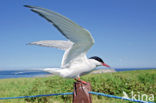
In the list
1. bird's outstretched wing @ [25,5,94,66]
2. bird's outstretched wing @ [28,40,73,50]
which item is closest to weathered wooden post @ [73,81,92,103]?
bird's outstretched wing @ [25,5,94,66]

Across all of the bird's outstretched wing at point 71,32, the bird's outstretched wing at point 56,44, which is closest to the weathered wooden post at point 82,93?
the bird's outstretched wing at point 71,32

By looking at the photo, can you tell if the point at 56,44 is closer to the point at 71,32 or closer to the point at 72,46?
the point at 72,46

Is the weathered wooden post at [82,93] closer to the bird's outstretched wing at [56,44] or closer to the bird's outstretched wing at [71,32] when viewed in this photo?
the bird's outstretched wing at [71,32]

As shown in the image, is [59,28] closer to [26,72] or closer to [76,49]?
[76,49]

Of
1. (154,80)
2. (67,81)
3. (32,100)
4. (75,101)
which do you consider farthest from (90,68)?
(154,80)

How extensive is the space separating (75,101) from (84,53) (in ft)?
2.35

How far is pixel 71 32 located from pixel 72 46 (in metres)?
0.32

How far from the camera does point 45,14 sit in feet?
7.88

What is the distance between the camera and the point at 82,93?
275 cm

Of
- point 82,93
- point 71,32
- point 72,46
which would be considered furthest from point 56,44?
point 82,93

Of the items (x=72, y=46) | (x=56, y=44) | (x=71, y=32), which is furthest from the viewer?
(x=56, y=44)

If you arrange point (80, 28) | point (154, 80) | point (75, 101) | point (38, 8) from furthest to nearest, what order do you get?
point (154, 80) < point (75, 101) < point (80, 28) < point (38, 8)

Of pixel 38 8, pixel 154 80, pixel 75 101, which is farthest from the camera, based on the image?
pixel 154 80

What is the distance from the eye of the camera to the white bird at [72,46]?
2.46 metres
